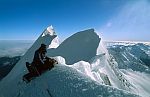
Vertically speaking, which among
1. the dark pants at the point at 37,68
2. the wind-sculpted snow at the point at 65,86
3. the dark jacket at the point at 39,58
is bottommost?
the wind-sculpted snow at the point at 65,86

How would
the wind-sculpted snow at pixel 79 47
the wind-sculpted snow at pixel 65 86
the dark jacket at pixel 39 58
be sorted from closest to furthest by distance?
the wind-sculpted snow at pixel 65 86 → the dark jacket at pixel 39 58 → the wind-sculpted snow at pixel 79 47

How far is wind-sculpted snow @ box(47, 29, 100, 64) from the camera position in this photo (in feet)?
141

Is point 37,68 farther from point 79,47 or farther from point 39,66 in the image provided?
point 79,47

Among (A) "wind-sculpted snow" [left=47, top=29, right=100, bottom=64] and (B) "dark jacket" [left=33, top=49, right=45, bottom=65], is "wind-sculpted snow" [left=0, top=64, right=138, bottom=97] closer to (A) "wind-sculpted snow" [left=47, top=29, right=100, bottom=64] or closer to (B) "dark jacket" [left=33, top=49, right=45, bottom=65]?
(B) "dark jacket" [left=33, top=49, right=45, bottom=65]

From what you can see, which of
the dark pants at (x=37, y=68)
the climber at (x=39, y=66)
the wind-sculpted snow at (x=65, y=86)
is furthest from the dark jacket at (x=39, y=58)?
the wind-sculpted snow at (x=65, y=86)

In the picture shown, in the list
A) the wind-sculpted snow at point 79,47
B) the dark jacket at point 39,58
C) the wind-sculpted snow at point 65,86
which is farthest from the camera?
the wind-sculpted snow at point 79,47

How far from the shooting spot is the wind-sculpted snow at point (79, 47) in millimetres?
43031

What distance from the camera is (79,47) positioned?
4547 cm

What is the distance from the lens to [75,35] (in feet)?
158

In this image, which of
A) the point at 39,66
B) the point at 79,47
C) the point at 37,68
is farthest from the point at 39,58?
the point at 79,47

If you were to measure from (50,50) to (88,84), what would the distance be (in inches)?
1281

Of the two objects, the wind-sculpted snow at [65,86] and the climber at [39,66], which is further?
the climber at [39,66]

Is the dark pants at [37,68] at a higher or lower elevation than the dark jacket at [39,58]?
lower

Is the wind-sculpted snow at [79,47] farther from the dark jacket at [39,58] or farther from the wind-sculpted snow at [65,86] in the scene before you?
the wind-sculpted snow at [65,86]
